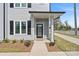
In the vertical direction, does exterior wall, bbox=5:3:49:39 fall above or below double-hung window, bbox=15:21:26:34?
above

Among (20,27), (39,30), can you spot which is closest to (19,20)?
(20,27)

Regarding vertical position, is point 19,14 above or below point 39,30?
above

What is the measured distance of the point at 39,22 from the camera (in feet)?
85.4

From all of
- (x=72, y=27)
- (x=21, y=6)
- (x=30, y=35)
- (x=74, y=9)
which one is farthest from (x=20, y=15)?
(x=72, y=27)

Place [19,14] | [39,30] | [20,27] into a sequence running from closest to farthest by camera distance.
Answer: [20,27]
[19,14]
[39,30]

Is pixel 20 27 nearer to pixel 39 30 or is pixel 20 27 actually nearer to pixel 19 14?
pixel 19 14

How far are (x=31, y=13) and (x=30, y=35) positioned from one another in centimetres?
300

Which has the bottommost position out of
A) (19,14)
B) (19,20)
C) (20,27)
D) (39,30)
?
(39,30)

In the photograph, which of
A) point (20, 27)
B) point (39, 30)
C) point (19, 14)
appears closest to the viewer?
point (20, 27)

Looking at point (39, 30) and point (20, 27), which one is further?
point (39, 30)

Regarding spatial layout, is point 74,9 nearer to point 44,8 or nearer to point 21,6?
point 44,8

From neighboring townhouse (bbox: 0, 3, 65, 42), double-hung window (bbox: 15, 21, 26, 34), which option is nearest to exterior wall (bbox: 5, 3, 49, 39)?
neighboring townhouse (bbox: 0, 3, 65, 42)

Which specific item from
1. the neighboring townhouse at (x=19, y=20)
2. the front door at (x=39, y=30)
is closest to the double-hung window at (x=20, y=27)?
the neighboring townhouse at (x=19, y=20)

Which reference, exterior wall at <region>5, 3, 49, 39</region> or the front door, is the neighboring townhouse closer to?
exterior wall at <region>5, 3, 49, 39</region>
